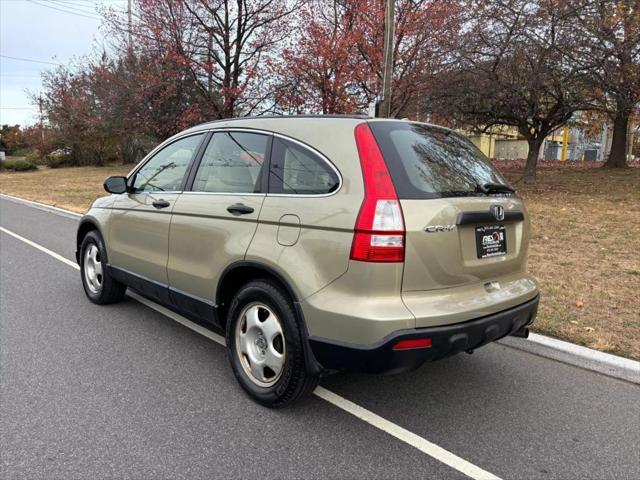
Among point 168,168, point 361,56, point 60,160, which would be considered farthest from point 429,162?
point 60,160

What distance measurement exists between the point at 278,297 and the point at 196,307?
0.98m

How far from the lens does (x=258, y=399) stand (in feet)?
10.3

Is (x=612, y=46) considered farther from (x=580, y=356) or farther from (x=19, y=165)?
(x=19, y=165)

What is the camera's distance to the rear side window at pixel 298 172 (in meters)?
2.83

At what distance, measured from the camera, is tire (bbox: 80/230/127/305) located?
16.3 feet

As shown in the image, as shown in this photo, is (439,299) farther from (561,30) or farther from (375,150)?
(561,30)

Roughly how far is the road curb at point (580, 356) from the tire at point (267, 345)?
6.98ft


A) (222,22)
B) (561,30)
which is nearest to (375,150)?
(561,30)

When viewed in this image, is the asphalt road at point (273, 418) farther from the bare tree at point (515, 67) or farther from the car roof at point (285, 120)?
the bare tree at point (515, 67)

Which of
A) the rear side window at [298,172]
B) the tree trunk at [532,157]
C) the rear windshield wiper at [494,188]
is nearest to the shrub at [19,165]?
the tree trunk at [532,157]

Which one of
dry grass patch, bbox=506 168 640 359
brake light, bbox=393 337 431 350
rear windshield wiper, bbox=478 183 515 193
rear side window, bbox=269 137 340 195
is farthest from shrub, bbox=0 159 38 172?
brake light, bbox=393 337 431 350

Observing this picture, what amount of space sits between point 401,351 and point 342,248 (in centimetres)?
61

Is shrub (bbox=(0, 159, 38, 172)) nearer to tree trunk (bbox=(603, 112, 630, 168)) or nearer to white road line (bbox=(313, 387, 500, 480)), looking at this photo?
tree trunk (bbox=(603, 112, 630, 168))

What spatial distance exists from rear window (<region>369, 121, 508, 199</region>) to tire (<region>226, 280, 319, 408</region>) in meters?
0.99
